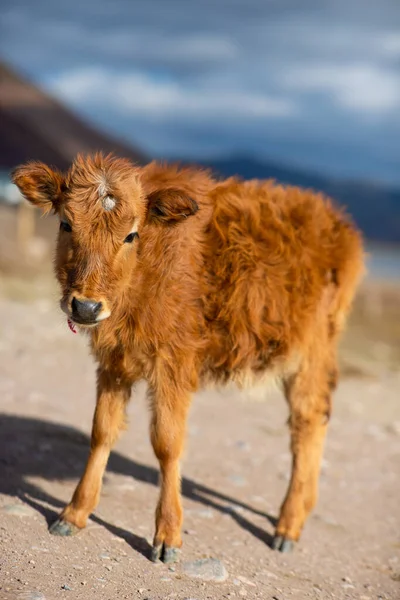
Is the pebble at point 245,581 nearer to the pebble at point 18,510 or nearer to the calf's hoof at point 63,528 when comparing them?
the calf's hoof at point 63,528

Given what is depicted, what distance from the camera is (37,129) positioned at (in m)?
77.5

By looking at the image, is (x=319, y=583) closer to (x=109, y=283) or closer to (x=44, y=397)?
(x=109, y=283)

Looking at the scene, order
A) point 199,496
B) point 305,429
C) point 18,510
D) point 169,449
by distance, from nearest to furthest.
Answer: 1. point 169,449
2. point 18,510
3. point 305,429
4. point 199,496

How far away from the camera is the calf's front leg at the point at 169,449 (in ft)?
20.1

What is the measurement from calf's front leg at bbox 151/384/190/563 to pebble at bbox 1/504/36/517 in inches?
39.8

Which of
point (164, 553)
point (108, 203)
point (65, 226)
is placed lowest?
point (164, 553)

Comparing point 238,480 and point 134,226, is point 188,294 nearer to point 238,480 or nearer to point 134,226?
point 134,226

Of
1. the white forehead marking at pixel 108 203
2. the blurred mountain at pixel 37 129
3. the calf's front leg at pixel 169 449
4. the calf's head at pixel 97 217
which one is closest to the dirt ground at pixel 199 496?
the calf's front leg at pixel 169 449

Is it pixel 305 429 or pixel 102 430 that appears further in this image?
pixel 305 429

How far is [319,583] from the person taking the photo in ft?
20.6

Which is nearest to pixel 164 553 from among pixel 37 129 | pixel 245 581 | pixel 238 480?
pixel 245 581

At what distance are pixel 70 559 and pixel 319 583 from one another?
1892 millimetres

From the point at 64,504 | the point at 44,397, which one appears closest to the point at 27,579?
the point at 64,504

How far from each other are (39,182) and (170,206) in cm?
97
